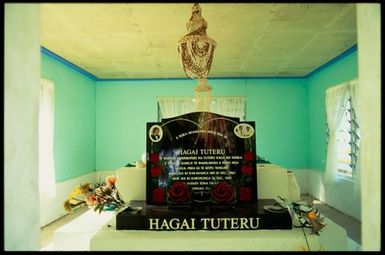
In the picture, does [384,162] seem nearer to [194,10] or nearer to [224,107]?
[194,10]

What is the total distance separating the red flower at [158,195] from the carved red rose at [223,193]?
41 centimetres

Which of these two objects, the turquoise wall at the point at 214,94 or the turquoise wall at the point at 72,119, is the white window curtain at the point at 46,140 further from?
the turquoise wall at the point at 214,94

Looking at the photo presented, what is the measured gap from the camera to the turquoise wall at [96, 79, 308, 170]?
8164 mm

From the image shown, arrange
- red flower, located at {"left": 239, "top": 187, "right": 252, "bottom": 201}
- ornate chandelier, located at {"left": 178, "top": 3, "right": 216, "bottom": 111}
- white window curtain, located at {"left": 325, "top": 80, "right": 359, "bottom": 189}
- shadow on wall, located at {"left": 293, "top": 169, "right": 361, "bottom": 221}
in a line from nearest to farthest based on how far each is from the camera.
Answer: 1. red flower, located at {"left": 239, "top": 187, "right": 252, "bottom": 201}
2. ornate chandelier, located at {"left": 178, "top": 3, "right": 216, "bottom": 111}
3. shadow on wall, located at {"left": 293, "top": 169, "right": 361, "bottom": 221}
4. white window curtain, located at {"left": 325, "top": 80, "right": 359, "bottom": 189}

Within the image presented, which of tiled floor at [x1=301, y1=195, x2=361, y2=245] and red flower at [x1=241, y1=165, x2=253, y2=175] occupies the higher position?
red flower at [x1=241, y1=165, x2=253, y2=175]

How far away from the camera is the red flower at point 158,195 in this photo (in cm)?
250

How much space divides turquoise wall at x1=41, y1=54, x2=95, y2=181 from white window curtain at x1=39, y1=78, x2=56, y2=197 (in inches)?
12.9

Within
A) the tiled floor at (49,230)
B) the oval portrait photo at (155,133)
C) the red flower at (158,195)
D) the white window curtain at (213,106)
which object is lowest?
the tiled floor at (49,230)

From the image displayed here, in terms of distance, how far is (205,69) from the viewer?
3369mm

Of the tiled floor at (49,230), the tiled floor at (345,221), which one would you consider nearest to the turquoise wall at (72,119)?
the tiled floor at (49,230)

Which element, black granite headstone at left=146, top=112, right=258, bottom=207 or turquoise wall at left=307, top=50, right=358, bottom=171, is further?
turquoise wall at left=307, top=50, right=358, bottom=171

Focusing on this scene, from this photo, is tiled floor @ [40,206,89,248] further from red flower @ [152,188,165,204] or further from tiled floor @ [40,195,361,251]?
red flower @ [152,188,165,204]

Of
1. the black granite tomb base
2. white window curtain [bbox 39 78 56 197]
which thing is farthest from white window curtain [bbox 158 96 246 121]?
the black granite tomb base

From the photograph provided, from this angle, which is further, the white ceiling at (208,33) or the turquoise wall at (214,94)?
the turquoise wall at (214,94)
